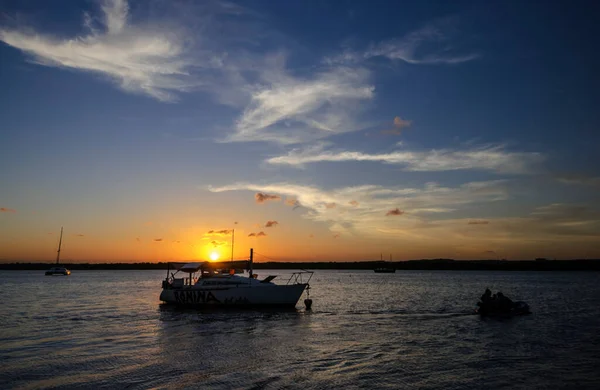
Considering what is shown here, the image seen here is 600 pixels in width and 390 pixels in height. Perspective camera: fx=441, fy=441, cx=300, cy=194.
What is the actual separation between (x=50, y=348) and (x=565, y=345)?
29125mm

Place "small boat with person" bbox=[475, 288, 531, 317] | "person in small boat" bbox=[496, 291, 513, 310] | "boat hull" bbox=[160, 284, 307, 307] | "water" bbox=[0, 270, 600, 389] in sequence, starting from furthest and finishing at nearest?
"boat hull" bbox=[160, 284, 307, 307], "person in small boat" bbox=[496, 291, 513, 310], "small boat with person" bbox=[475, 288, 531, 317], "water" bbox=[0, 270, 600, 389]

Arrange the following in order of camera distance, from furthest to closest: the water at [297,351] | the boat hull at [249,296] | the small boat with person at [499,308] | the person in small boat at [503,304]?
1. the boat hull at [249,296]
2. the person in small boat at [503,304]
3. the small boat with person at [499,308]
4. the water at [297,351]

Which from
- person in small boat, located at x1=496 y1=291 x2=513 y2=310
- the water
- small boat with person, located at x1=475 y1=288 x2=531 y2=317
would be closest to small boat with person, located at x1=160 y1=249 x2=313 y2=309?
the water

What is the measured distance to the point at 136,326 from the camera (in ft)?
109

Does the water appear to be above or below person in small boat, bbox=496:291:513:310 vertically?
below

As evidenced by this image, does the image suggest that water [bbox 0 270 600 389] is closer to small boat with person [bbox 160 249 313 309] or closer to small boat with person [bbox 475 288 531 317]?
small boat with person [bbox 475 288 531 317]

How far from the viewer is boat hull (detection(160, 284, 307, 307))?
1726 inches

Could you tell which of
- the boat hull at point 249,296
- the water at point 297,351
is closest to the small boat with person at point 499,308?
the water at point 297,351

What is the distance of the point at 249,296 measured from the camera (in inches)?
1729

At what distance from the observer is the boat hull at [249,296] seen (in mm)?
43844

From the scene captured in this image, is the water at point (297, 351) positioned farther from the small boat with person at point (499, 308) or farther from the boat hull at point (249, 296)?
the boat hull at point (249, 296)

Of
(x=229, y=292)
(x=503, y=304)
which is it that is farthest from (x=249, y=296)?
(x=503, y=304)

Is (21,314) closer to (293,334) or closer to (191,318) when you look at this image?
(191,318)

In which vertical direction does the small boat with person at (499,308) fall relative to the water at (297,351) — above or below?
above
